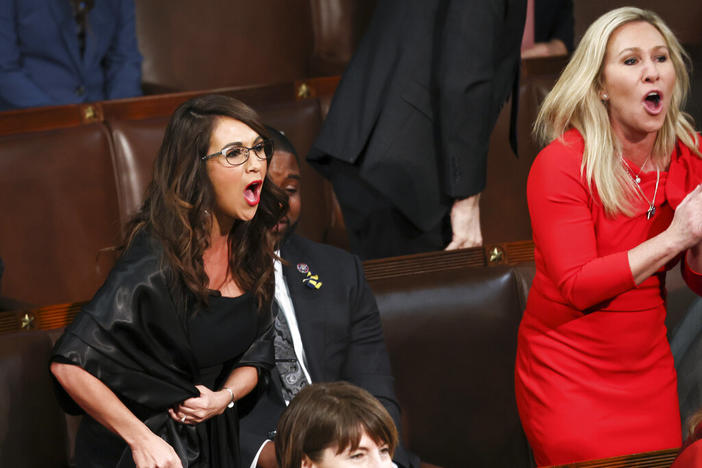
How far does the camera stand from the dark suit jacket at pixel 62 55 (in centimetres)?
278

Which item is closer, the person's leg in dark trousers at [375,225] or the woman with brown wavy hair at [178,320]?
the woman with brown wavy hair at [178,320]

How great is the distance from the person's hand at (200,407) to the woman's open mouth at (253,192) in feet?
1.00

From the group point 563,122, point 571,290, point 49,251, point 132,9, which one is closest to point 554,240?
point 571,290

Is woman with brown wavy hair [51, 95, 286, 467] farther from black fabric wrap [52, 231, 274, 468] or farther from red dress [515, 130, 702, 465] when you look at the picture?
red dress [515, 130, 702, 465]

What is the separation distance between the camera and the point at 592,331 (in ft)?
5.13

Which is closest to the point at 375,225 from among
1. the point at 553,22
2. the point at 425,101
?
the point at 425,101

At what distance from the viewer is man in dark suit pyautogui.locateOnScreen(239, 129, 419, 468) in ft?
5.49

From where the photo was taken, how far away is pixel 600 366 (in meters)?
1.58

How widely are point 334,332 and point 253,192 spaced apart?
326mm

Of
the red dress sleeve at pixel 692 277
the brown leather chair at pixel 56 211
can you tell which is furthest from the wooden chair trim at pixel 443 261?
the brown leather chair at pixel 56 211

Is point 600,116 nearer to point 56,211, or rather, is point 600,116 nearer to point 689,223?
point 689,223

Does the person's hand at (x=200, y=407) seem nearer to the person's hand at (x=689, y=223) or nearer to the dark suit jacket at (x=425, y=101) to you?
the dark suit jacket at (x=425, y=101)

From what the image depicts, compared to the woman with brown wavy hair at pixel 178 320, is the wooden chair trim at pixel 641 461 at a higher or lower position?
lower

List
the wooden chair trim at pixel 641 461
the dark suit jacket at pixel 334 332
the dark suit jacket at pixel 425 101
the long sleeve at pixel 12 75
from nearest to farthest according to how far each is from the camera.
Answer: the wooden chair trim at pixel 641 461
the dark suit jacket at pixel 334 332
the dark suit jacket at pixel 425 101
the long sleeve at pixel 12 75
